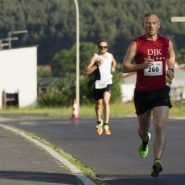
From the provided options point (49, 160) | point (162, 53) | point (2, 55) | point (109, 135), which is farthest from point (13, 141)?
point (2, 55)

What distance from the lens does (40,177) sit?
35.6 feet

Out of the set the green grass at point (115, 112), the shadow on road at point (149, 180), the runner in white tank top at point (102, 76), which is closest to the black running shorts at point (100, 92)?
the runner in white tank top at point (102, 76)

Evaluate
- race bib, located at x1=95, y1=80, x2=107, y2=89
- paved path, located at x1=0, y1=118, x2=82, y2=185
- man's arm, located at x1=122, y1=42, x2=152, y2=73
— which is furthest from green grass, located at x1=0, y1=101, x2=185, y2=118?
→ man's arm, located at x1=122, y1=42, x2=152, y2=73

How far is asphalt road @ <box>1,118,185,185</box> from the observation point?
1081 centimetres

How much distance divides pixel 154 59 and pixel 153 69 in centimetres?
12

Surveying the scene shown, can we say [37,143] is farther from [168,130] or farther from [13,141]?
[168,130]

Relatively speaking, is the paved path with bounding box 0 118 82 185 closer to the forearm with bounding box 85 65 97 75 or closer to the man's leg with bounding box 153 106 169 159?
the man's leg with bounding box 153 106 169 159

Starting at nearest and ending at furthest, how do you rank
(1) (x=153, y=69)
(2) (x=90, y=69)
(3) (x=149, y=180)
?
1. (3) (x=149, y=180)
2. (1) (x=153, y=69)
3. (2) (x=90, y=69)

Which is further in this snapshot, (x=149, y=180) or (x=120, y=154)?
(x=120, y=154)

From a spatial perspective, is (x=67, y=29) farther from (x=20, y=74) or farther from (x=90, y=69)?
(x=90, y=69)

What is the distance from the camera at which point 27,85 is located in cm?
7875

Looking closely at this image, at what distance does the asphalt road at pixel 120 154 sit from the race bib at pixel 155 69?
1.15 m

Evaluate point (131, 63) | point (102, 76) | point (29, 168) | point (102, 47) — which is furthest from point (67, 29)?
point (131, 63)

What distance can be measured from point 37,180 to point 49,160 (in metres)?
2.35
